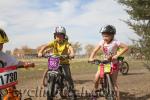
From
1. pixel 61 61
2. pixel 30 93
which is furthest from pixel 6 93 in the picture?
pixel 30 93

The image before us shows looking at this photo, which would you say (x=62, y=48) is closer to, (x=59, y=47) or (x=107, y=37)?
(x=59, y=47)

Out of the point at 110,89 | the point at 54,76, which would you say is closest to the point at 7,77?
the point at 110,89

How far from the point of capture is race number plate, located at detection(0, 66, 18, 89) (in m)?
7.16

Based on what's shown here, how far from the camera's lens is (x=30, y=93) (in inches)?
573

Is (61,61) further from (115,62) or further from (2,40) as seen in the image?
(2,40)

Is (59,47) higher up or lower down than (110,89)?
higher up

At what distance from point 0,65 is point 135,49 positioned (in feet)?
26.1

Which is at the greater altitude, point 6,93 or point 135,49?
point 135,49

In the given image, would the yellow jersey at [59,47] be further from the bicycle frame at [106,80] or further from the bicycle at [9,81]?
the bicycle at [9,81]

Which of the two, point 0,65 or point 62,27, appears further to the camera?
point 62,27

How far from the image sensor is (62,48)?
487 inches

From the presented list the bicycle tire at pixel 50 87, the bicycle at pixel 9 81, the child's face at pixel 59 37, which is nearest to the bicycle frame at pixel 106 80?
the bicycle tire at pixel 50 87

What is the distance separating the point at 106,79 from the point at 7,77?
4.24m

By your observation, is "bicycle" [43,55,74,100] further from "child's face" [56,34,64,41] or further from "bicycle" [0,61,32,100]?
"bicycle" [0,61,32,100]
